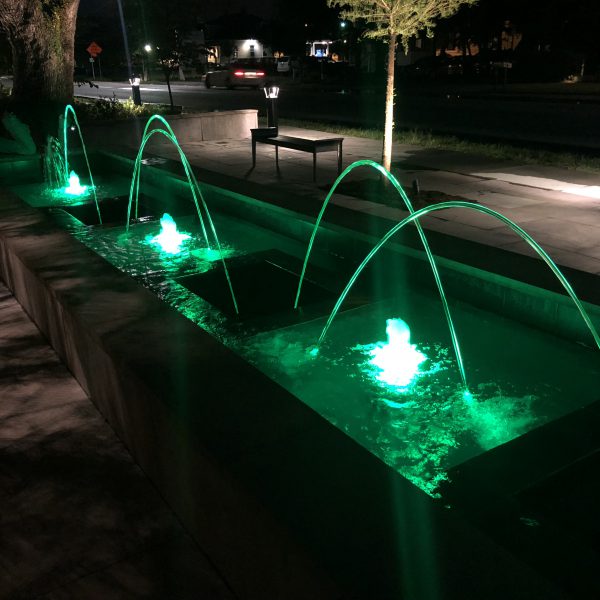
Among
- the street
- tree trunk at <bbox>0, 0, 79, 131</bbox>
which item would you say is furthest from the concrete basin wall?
tree trunk at <bbox>0, 0, 79, 131</bbox>

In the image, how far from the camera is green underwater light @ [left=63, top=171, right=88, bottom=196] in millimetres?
11323

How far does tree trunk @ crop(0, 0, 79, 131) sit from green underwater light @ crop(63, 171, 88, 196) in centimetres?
659

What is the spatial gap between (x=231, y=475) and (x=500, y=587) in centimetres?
103

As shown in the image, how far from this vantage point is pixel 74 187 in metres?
11.7

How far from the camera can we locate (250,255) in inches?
291

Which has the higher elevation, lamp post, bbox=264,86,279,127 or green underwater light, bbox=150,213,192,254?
lamp post, bbox=264,86,279,127

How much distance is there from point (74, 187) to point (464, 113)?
1623 cm

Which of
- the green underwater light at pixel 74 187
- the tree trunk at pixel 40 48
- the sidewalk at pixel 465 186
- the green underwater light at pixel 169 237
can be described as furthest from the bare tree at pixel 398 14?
the tree trunk at pixel 40 48

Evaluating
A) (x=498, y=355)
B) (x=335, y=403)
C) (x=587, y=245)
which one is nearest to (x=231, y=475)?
(x=335, y=403)

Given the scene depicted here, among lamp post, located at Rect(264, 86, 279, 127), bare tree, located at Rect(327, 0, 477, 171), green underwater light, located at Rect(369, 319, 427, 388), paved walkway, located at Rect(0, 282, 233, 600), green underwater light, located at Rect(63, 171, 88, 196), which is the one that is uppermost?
bare tree, located at Rect(327, 0, 477, 171)

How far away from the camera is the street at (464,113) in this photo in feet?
57.5

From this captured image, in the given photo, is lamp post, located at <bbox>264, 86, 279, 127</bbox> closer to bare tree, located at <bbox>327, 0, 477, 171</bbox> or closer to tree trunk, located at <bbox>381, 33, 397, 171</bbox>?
bare tree, located at <bbox>327, 0, 477, 171</bbox>

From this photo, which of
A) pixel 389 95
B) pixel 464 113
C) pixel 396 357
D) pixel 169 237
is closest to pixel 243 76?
pixel 464 113

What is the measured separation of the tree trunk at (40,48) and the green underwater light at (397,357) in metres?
15.3
